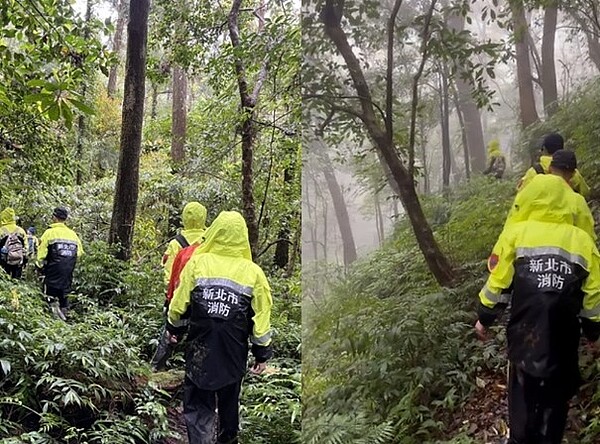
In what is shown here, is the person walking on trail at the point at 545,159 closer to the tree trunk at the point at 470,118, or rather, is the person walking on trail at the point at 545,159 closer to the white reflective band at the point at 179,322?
the tree trunk at the point at 470,118

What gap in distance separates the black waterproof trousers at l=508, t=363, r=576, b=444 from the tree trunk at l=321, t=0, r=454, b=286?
23 centimetres

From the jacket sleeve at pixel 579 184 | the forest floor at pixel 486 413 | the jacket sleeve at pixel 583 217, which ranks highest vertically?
the jacket sleeve at pixel 579 184

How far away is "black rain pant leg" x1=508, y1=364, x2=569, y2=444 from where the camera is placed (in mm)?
983

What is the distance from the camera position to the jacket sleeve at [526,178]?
1063mm

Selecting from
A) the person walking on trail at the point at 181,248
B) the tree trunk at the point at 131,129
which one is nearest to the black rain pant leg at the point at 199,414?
the person walking on trail at the point at 181,248

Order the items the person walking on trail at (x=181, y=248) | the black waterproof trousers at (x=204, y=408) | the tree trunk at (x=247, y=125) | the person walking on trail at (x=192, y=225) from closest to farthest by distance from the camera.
A: the black waterproof trousers at (x=204, y=408)
the person walking on trail at (x=181, y=248)
the person walking on trail at (x=192, y=225)
the tree trunk at (x=247, y=125)

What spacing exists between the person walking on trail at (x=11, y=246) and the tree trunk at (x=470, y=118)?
22.6ft

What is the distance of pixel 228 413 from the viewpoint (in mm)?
3299

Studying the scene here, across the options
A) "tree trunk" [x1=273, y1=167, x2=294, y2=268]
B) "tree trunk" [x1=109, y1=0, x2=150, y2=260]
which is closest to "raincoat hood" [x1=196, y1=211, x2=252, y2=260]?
"tree trunk" [x1=109, y1=0, x2=150, y2=260]

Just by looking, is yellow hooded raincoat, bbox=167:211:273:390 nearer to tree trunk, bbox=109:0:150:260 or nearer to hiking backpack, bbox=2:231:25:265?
tree trunk, bbox=109:0:150:260

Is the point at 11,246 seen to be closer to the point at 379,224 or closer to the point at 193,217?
the point at 193,217

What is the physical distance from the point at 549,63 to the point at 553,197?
0.92ft

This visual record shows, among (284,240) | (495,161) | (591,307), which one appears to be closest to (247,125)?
(284,240)

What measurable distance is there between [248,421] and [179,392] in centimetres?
115
